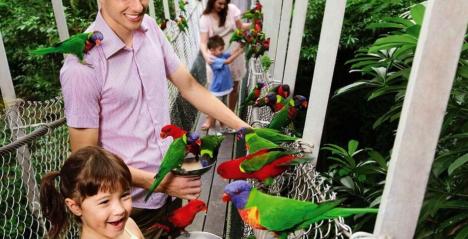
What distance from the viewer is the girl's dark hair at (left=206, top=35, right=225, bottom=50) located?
401cm

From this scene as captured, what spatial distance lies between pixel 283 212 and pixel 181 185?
19.8 inches

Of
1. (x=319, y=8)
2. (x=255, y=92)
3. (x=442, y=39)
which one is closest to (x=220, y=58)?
(x=319, y=8)

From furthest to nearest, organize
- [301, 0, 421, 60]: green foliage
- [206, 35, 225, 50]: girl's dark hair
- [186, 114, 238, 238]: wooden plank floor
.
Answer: [206, 35, 225, 50]: girl's dark hair, [301, 0, 421, 60]: green foliage, [186, 114, 238, 238]: wooden plank floor

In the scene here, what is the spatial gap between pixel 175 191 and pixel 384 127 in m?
1.97

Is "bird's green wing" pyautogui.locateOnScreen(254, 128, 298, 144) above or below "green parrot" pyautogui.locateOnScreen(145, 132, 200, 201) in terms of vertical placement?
above

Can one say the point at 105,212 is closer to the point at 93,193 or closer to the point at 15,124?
the point at 93,193

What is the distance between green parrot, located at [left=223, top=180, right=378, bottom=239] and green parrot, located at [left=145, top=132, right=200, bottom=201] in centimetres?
29

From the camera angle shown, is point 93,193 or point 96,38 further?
point 96,38

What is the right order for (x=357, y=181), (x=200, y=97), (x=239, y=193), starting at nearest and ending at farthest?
(x=239, y=193) < (x=200, y=97) < (x=357, y=181)

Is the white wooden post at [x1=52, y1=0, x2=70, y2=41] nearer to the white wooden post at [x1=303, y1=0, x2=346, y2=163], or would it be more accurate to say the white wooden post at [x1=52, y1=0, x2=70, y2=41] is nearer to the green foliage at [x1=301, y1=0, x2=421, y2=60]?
the white wooden post at [x1=303, y1=0, x2=346, y2=163]

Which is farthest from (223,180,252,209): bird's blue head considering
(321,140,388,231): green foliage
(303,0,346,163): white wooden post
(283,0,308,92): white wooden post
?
(283,0,308,92): white wooden post

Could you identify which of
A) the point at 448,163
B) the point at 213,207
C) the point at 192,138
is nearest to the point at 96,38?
the point at 192,138

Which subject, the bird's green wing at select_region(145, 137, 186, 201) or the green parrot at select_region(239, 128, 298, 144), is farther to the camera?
the green parrot at select_region(239, 128, 298, 144)

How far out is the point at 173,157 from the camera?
130cm
